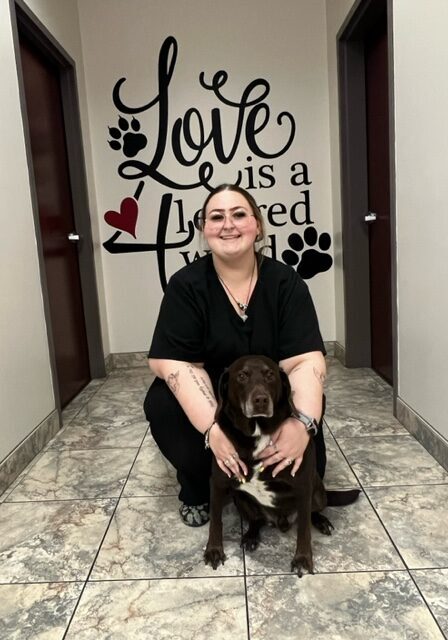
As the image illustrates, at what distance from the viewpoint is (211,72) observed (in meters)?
3.42

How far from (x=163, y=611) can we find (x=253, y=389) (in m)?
0.55

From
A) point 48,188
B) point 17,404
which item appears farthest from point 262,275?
point 48,188

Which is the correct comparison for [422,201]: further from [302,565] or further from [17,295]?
[17,295]

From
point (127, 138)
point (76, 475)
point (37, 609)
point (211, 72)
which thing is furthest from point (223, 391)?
point (211, 72)

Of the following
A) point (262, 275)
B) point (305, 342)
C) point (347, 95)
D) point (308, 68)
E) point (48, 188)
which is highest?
point (308, 68)

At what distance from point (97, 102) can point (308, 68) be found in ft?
Answer: 4.71

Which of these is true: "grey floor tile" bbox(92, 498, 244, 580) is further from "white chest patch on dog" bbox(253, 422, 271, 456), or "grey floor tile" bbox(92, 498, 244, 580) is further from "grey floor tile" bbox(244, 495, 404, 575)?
"white chest patch on dog" bbox(253, 422, 271, 456)

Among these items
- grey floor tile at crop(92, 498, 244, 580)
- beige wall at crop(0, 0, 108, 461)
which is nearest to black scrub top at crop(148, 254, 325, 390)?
grey floor tile at crop(92, 498, 244, 580)

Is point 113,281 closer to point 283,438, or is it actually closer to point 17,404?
point 17,404

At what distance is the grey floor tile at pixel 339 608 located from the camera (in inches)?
43.4

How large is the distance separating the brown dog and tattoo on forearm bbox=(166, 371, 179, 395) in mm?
202

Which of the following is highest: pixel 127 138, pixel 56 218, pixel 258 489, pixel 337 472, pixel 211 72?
pixel 211 72

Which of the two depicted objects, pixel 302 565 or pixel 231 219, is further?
pixel 231 219

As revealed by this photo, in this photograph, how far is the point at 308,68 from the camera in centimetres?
343
